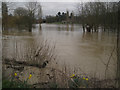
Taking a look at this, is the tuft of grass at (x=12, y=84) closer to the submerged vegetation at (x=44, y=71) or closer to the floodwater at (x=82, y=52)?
the submerged vegetation at (x=44, y=71)

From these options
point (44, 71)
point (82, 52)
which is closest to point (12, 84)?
point (44, 71)

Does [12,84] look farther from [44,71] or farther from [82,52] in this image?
[82,52]

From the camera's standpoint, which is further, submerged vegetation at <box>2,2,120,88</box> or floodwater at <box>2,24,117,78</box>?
floodwater at <box>2,24,117,78</box>

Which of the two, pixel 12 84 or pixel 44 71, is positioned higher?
pixel 12 84

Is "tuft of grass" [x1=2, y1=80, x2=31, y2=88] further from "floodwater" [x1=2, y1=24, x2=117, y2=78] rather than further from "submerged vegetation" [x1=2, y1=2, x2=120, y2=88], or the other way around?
"floodwater" [x1=2, y1=24, x2=117, y2=78]

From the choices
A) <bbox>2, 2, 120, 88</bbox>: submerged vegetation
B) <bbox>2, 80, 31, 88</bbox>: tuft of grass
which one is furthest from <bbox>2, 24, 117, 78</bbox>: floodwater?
<bbox>2, 80, 31, 88</bbox>: tuft of grass

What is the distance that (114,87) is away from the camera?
1.58 meters

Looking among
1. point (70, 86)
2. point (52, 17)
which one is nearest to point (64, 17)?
point (52, 17)

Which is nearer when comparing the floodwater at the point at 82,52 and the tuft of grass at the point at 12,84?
the tuft of grass at the point at 12,84

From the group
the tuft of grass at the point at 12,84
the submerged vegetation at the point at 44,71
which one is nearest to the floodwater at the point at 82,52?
the submerged vegetation at the point at 44,71

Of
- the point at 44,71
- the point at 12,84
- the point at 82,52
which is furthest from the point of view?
the point at 82,52

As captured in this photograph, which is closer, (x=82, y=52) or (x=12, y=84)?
(x=12, y=84)

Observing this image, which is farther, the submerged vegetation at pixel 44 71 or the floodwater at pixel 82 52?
the floodwater at pixel 82 52

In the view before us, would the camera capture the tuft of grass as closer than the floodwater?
Yes
